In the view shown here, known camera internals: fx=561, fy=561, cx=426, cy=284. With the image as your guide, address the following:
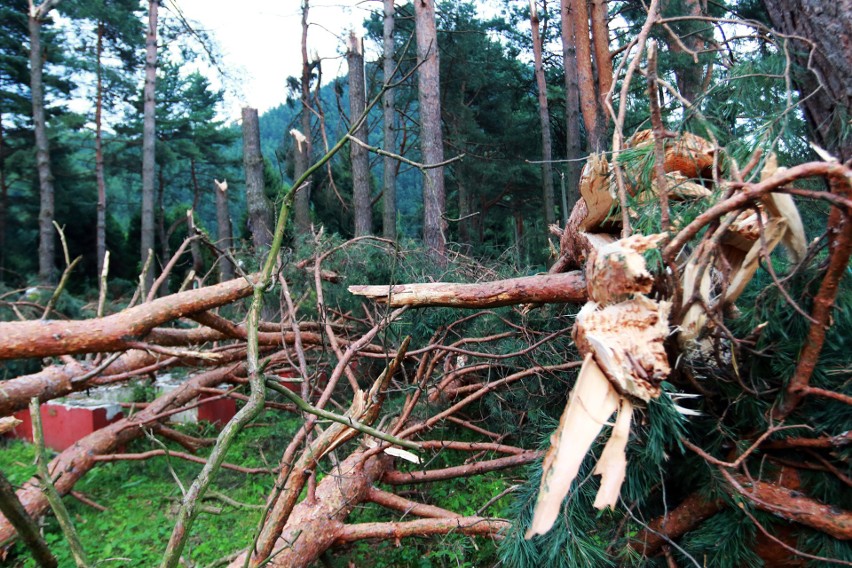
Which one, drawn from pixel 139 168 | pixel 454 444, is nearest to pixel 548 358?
pixel 454 444

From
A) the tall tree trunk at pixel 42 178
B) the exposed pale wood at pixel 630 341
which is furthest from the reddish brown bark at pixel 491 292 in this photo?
the tall tree trunk at pixel 42 178

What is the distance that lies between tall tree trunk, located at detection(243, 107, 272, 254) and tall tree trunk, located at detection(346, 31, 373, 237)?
157cm

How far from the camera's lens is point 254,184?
890cm

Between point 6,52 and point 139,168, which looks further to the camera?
point 139,168

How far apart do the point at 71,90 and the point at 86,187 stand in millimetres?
2922

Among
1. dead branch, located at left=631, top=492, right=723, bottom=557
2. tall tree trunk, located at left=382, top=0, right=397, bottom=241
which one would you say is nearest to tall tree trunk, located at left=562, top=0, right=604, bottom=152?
tall tree trunk, located at left=382, top=0, right=397, bottom=241

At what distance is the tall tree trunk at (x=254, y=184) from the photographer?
8812mm

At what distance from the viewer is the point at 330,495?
2949mm

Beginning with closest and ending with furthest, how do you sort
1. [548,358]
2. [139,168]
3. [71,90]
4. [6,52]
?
[548,358] → [6,52] → [71,90] → [139,168]

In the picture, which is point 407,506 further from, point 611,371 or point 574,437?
point 611,371

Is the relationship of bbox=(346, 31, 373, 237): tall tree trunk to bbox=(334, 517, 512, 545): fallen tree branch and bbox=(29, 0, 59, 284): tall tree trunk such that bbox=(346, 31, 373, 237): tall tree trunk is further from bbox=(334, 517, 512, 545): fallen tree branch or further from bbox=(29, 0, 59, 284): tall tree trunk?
bbox=(29, 0, 59, 284): tall tree trunk

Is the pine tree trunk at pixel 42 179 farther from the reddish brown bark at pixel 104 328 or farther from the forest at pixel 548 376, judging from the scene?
the reddish brown bark at pixel 104 328

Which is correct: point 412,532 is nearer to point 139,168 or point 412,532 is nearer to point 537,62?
point 537,62

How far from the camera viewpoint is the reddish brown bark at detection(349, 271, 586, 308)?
2.64 metres
